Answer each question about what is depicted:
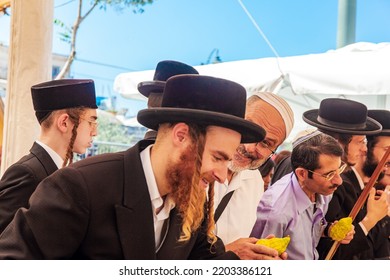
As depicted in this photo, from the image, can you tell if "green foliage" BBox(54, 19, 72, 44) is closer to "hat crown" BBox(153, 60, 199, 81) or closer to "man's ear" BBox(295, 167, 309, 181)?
"hat crown" BBox(153, 60, 199, 81)

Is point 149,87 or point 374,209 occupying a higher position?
point 149,87

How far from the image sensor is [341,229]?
1.67 metres

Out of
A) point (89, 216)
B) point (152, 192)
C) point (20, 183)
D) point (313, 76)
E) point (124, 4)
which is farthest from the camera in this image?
point (124, 4)

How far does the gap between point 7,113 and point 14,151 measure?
0.16 meters

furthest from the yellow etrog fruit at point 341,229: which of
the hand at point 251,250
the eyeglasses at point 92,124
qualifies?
the eyeglasses at point 92,124

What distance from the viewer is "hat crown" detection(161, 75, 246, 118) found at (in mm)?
1235

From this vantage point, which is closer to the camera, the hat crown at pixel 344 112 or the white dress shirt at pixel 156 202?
the white dress shirt at pixel 156 202

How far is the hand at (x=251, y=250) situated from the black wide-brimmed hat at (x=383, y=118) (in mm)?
579

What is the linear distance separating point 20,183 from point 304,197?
915 millimetres

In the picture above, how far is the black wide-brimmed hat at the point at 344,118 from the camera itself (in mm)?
1684

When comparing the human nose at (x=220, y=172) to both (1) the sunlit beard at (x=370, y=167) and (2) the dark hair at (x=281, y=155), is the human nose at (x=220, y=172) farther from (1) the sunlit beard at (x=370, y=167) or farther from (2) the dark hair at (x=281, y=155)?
(1) the sunlit beard at (x=370, y=167)

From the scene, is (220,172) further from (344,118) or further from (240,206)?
(344,118)

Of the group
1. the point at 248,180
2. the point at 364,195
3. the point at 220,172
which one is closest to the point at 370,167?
the point at 364,195

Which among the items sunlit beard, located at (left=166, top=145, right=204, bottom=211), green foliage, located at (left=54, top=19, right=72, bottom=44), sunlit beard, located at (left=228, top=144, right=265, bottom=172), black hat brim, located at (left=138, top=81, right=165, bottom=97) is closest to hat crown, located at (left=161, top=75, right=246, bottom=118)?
sunlit beard, located at (left=166, top=145, right=204, bottom=211)
